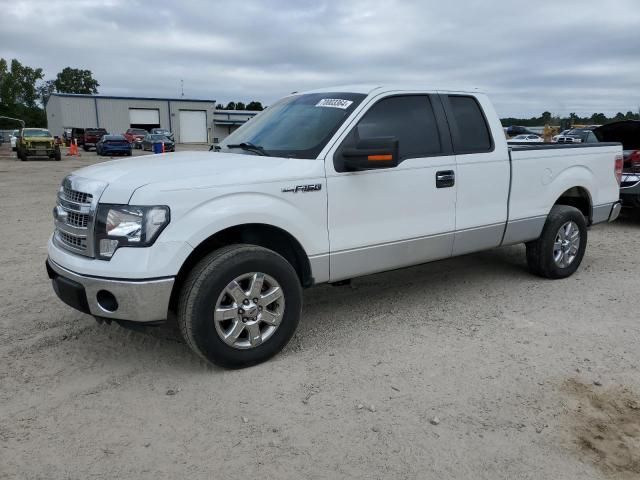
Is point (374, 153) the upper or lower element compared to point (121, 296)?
upper

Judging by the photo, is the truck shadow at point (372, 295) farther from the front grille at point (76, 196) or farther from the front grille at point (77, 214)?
the front grille at point (76, 196)

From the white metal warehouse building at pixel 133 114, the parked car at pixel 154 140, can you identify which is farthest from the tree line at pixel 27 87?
the parked car at pixel 154 140

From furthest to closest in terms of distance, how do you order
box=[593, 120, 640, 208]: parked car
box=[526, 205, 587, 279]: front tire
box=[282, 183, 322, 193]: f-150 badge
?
box=[593, 120, 640, 208]: parked car
box=[526, 205, 587, 279]: front tire
box=[282, 183, 322, 193]: f-150 badge

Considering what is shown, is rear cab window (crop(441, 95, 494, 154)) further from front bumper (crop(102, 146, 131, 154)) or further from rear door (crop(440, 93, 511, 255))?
front bumper (crop(102, 146, 131, 154))

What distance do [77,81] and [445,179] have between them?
452 feet

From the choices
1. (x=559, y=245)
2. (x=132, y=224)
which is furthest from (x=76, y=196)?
(x=559, y=245)

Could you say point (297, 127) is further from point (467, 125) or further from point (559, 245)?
point (559, 245)

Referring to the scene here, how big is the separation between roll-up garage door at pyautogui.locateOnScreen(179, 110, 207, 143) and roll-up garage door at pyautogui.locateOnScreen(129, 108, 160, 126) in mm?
2926

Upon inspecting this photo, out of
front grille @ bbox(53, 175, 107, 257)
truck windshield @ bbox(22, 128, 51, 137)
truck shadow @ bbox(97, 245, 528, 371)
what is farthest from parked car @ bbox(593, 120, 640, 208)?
truck windshield @ bbox(22, 128, 51, 137)

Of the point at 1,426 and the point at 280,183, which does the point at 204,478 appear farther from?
the point at 280,183

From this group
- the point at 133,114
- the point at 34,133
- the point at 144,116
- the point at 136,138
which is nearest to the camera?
the point at 34,133

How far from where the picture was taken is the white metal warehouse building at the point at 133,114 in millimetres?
60125

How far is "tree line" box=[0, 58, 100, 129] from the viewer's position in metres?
94.6

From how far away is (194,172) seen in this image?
3586mm
